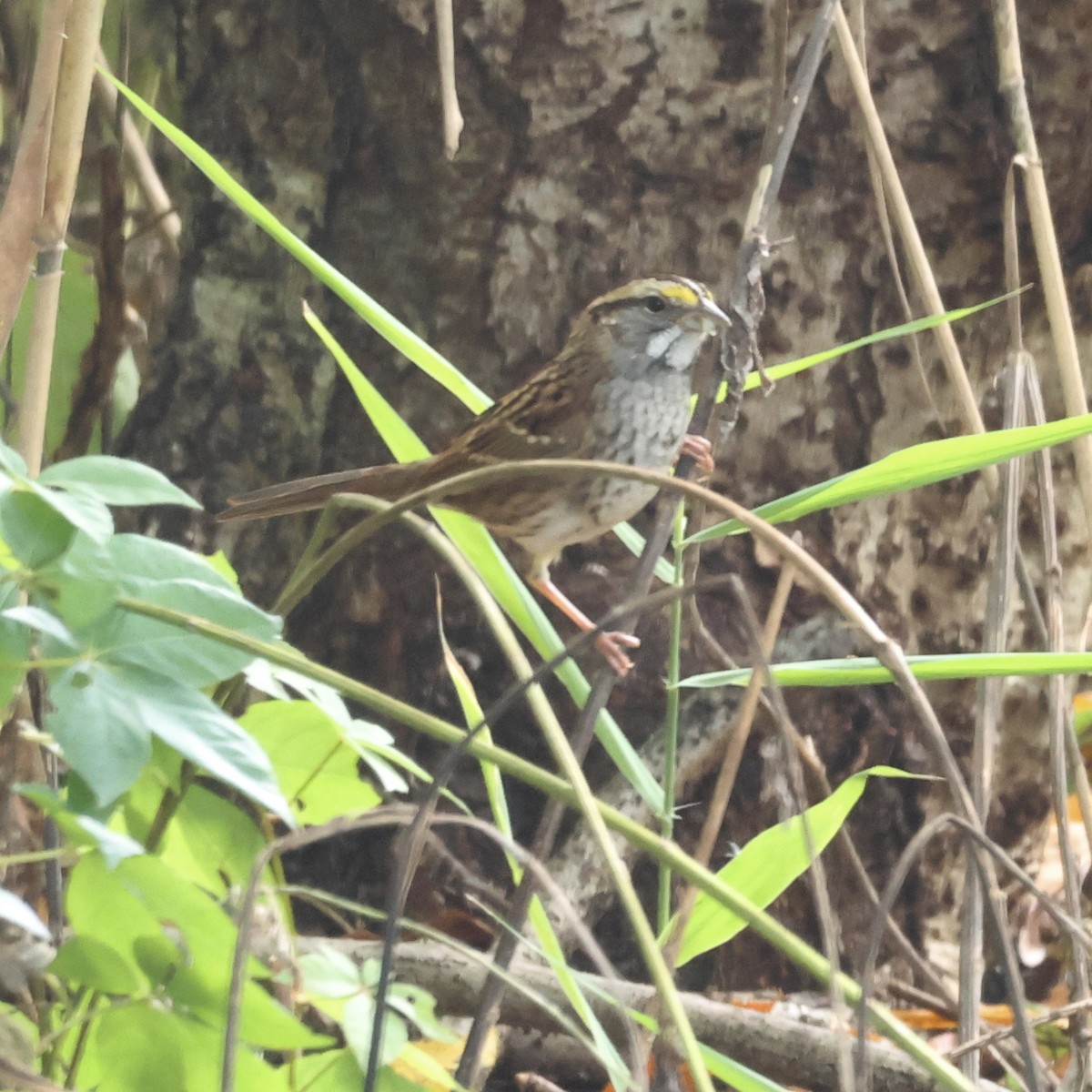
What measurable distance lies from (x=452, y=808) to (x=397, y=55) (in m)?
1.11

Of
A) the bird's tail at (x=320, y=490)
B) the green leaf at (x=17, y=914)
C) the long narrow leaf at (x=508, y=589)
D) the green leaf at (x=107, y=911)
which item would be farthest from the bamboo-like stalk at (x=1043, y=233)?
the green leaf at (x=17, y=914)

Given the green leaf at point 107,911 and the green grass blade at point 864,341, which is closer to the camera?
the green leaf at point 107,911

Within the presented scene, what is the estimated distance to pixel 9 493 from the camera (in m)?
0.76

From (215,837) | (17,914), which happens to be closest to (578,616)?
(215,837)

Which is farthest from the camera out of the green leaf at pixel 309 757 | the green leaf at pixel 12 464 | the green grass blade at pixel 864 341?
the green grass blade at pixel 864 341

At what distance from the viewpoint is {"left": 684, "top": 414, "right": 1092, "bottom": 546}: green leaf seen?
1.05 meters

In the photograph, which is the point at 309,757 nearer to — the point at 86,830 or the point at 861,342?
the point at 86,830

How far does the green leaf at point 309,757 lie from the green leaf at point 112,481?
0.22 meters

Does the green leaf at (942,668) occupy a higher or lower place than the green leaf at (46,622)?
lower

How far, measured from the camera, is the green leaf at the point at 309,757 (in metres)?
1.00

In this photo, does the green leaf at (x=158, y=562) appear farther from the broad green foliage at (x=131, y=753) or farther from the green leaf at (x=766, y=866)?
the green leaf at (x=766, y=866)

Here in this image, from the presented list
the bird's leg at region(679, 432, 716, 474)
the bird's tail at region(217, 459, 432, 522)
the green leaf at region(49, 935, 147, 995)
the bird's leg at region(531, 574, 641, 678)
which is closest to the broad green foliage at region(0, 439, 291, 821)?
the green leaf at region(49, 935, 147, 995)

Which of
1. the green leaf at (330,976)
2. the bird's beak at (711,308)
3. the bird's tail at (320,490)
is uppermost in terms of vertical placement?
the bird's beak at (711,308)

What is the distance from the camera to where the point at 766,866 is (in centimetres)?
115
